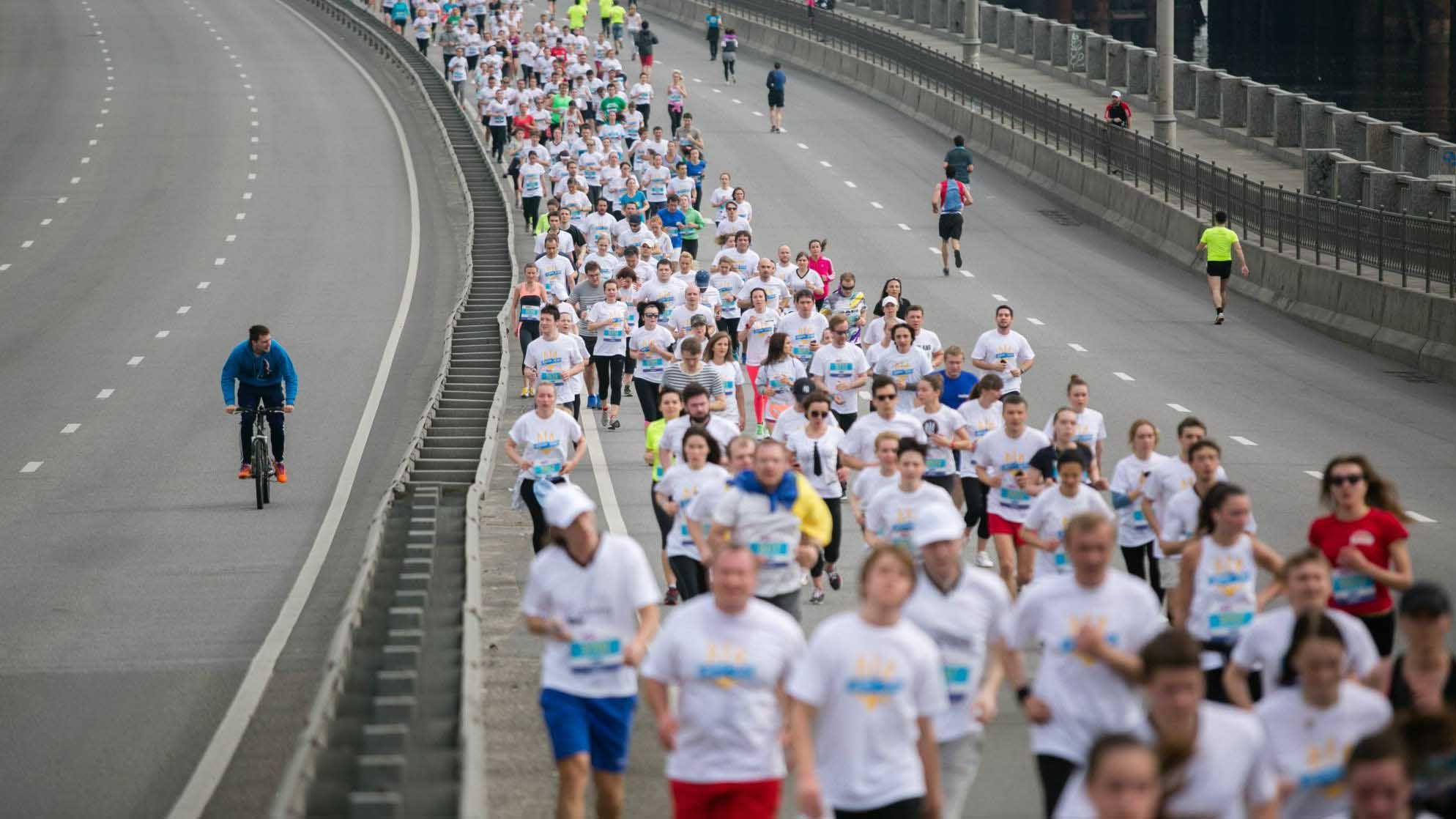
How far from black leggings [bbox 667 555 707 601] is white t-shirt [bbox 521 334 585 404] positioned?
251 inches

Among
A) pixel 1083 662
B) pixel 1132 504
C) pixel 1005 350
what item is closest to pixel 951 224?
pixel 1005 350

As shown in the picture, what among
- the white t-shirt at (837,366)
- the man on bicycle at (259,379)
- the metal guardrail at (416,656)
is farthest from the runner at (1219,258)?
the man on bicycle at (259,379)

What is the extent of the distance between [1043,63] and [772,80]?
10.4m

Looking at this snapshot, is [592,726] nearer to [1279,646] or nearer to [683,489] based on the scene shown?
[1279,646]

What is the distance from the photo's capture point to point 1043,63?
181 ft

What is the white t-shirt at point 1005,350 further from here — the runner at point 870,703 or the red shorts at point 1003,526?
the runner at point 870,703

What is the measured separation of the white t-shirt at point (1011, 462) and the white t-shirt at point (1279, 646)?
5.77m

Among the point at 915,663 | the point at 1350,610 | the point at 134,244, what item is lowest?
A: the point at 134,244

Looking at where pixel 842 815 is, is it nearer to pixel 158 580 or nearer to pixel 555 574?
pixel 555 574

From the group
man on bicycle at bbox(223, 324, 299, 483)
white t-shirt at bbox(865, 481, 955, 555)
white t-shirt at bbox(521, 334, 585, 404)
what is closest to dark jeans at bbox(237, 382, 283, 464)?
man on bicycle at bbox(223, 324, 299, 483)

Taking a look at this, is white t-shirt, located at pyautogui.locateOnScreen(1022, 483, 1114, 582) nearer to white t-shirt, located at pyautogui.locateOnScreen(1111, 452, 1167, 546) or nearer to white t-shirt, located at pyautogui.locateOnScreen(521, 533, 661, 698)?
white t-shirt, located at pyautogui.locateOnScreen(1111, 452, 1167, 546)

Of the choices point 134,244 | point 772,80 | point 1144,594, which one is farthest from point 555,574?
point 772,80

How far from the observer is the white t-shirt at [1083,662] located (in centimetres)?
812

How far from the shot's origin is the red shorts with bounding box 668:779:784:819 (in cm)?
801
